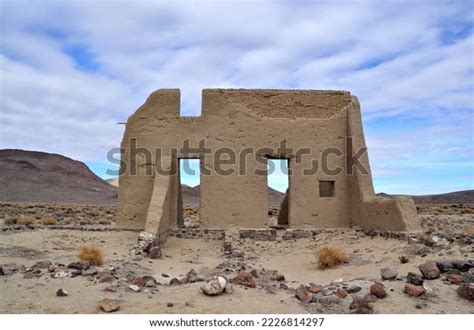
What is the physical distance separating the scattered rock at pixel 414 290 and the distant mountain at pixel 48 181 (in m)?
44.3

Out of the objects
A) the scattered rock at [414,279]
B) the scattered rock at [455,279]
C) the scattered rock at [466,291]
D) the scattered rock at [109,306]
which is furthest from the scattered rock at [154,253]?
the scattered rock at [466,291]

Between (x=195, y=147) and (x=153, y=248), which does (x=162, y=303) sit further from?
(x=195, y=147)

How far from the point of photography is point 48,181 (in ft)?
183

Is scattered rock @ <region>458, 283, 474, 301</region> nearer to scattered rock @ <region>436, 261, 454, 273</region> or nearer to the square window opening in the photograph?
scattered rock @ <region>436, 261, 454, 273</region>

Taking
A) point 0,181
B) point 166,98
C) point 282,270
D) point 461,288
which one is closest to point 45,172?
point 0,181

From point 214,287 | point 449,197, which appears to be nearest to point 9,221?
point 214,287

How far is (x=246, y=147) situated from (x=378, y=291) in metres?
7.60

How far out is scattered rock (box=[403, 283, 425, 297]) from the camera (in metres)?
6.15

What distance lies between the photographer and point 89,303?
581cm

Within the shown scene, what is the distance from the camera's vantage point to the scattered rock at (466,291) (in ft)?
19.6

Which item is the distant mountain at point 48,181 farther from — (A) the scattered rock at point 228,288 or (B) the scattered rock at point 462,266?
(B) the scattered rock at point 462,266

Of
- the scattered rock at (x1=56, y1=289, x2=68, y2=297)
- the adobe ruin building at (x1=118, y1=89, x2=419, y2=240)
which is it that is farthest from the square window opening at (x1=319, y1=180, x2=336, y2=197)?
the scattered rock at (x1=56, y1=289, x2=68, y2=297)

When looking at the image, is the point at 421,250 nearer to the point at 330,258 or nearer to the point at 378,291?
the point at 330,258
